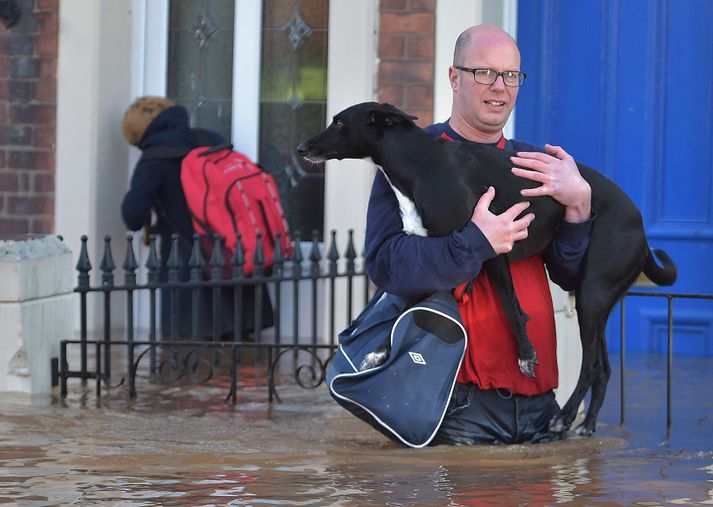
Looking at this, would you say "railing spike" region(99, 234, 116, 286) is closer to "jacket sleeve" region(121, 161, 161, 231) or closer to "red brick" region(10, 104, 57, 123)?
"jacket sleeve" region(121, 161, 161, 231)

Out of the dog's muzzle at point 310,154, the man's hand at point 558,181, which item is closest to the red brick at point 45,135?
the dog's muzzle at point 310,154

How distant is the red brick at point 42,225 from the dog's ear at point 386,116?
14.1ft

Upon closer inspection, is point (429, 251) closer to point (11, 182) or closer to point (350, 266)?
point (350, 266)

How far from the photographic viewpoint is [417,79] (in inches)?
316

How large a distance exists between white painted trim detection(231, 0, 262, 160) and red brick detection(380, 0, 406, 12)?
3.72 ft

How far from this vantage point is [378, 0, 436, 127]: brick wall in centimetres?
802

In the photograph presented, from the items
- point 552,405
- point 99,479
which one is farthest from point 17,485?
point 552,405

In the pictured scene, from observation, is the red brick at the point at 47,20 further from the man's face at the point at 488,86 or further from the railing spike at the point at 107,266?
the man's face at the point at 488,86

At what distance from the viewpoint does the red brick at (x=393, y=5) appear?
8102 millimetres

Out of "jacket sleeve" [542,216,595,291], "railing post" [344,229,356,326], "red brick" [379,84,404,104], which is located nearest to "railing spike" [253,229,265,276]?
"railing post" [344,229,356,326]

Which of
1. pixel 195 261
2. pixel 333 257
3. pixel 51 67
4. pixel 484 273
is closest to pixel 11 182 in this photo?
pixel 51 67

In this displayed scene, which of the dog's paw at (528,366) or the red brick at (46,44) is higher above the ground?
the red brick at (46,44)

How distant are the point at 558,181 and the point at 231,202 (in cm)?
399

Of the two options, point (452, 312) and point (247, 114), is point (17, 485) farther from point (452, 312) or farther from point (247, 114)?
point (247, 114)
